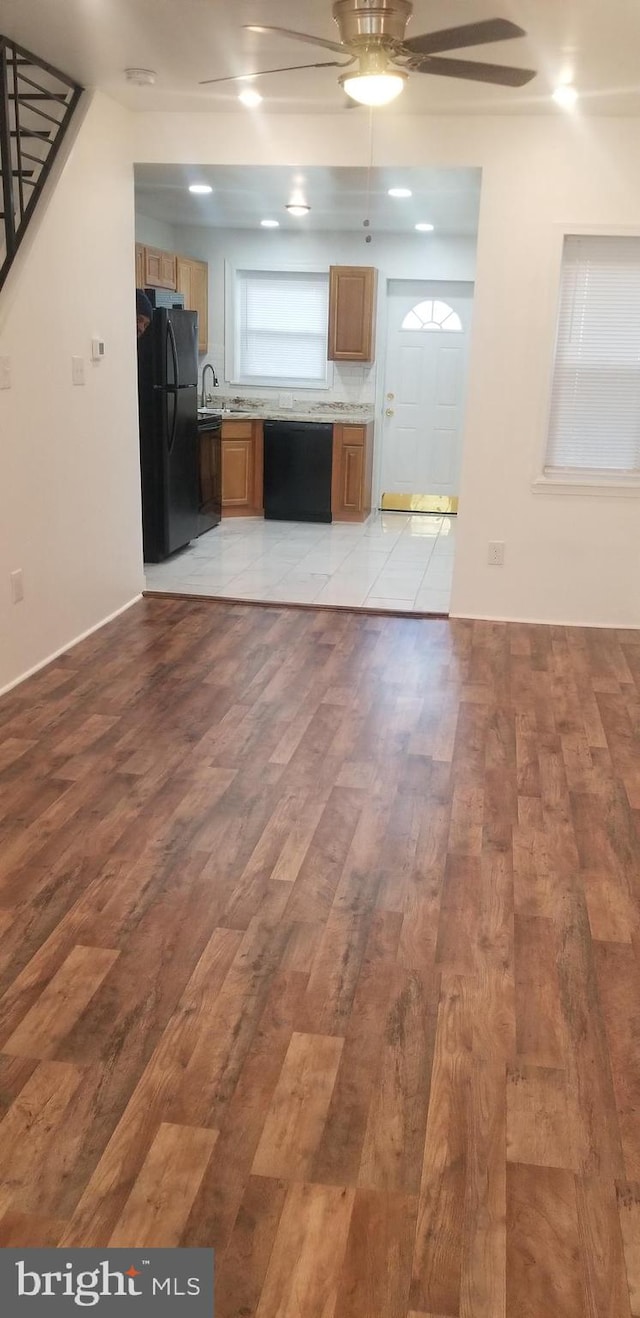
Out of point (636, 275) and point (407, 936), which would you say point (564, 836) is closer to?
point (407, 936)

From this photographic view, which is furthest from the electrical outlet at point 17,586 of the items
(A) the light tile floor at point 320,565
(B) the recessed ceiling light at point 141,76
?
(B) the recessed ceiling light at point 141,76

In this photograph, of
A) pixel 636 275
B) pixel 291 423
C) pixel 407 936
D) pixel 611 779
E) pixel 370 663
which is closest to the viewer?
pixel 407 936

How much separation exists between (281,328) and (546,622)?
4.91 meters

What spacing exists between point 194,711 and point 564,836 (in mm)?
1594

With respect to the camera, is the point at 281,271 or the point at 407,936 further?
the point at 281,271

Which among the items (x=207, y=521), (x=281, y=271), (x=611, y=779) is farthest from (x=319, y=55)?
(x=281, y=271)

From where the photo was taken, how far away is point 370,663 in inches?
188

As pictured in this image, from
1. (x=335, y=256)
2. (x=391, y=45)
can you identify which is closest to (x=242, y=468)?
(x=335, y=256)

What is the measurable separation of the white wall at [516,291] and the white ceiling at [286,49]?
0.16 metres

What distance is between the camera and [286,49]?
392cm

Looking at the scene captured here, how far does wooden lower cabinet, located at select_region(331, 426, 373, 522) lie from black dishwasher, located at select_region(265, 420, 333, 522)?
0.21ft

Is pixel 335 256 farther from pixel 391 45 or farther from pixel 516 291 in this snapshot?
pixel 391 45

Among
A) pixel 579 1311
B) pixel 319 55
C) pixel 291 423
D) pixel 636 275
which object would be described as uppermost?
pixel 319 55

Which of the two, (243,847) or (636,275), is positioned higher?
(636,275)
